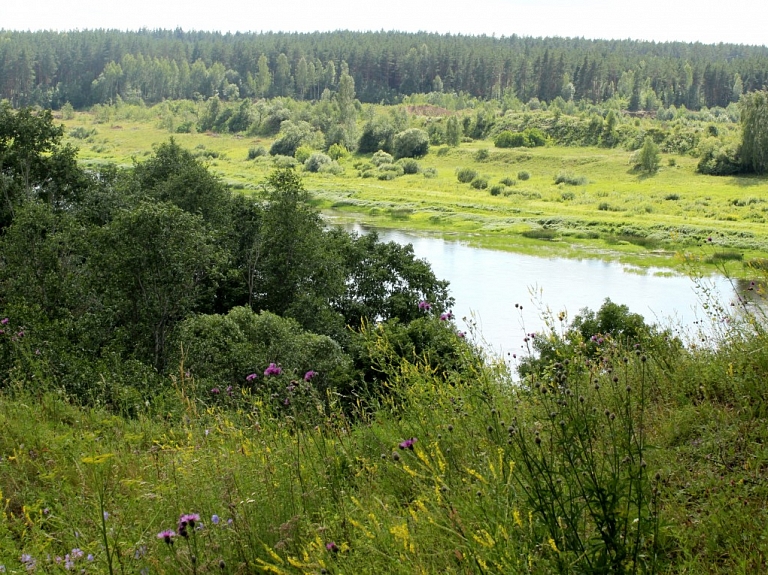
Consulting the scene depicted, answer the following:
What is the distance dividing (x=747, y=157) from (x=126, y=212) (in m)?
64.3

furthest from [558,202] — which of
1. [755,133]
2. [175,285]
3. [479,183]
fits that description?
[175,285]

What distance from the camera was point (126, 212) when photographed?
14391 mm

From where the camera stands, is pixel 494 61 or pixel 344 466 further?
pixel 494 61

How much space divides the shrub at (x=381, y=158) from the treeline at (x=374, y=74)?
44201 mm

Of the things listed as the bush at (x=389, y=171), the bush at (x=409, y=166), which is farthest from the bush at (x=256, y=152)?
the bush at (x=409, y=166)

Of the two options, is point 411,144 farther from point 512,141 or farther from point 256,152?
point 256,152

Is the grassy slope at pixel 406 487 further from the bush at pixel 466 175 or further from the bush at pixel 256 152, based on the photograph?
the bush at pixel 256 152

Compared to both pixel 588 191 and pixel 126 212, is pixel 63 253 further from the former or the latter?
pixel 588 191

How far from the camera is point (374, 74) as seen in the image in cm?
15025

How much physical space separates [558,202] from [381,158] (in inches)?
1145

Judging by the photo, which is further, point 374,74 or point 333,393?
point 374,74

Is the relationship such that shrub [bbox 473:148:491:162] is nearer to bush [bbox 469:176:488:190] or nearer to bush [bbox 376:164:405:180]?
bush [bbox 376:164:405:180]

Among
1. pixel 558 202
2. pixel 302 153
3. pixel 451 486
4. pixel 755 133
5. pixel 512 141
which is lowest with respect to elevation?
pixel 302 153

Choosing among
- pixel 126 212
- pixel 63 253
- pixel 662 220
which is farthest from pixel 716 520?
pixel 662 220
